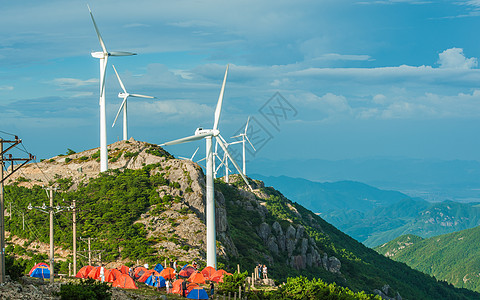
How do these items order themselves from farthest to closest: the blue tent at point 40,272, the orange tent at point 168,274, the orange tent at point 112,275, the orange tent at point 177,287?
the orange tent at point 168,274 < the orange tent at point 112,275 < the blue tent at point 40,272 < the orange tent at point 177,287

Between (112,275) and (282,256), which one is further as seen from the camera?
(282,256)

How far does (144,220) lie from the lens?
365ft

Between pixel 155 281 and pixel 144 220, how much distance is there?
39.1 meters

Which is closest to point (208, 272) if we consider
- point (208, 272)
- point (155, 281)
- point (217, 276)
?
point (208, 272)

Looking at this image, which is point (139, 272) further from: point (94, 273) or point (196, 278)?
point (196, 278)

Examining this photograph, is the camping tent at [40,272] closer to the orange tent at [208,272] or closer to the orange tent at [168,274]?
the orange tent at [168,274]

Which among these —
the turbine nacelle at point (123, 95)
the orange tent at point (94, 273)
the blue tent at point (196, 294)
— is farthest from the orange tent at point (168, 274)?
the turbine nacelle at point (123, 95)

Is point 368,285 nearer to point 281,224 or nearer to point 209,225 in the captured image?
point 281,224

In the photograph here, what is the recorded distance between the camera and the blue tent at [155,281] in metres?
72.5

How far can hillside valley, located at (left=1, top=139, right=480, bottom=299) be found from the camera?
337 ft

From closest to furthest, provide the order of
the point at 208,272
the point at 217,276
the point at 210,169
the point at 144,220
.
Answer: the point at 217,276 < the point at 208,272 < the point at 210,169 < the point at 144,220

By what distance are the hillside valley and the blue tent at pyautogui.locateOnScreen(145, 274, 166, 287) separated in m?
17.0

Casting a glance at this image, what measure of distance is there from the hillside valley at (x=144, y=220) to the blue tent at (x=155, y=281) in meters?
17.0

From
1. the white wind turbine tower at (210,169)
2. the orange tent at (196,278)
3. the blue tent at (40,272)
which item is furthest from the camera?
the white wind turbine tower at (210,169)
